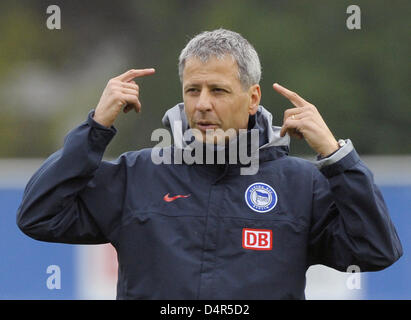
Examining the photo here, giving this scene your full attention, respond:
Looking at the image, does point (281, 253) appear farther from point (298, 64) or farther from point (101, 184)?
point (298, 64)

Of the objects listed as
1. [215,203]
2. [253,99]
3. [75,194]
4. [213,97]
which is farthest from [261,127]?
[75,194]

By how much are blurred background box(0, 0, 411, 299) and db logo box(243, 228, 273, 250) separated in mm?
4127

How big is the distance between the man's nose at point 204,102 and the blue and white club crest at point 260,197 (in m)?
0.33

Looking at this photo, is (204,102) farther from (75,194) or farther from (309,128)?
(75,194)

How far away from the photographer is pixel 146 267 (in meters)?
3.34

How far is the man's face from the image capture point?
11.2 ft

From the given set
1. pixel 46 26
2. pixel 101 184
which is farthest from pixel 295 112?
pixel 46 26

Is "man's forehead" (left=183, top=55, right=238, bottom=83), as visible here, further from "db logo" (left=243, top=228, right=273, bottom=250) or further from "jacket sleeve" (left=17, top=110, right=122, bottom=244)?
"db logo" (left=243, top=228, right=273, bottom=250)

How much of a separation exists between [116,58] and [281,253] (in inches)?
213

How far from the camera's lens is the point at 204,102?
341 centimetres

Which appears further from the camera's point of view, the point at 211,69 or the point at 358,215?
the point at 211,69

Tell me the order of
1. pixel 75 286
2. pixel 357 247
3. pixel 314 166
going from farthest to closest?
pixel 75 286 → pixel 314 166 → pixel 357 247

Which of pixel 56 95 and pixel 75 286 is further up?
pixel 56 95

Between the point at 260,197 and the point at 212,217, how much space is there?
0.20 metres
